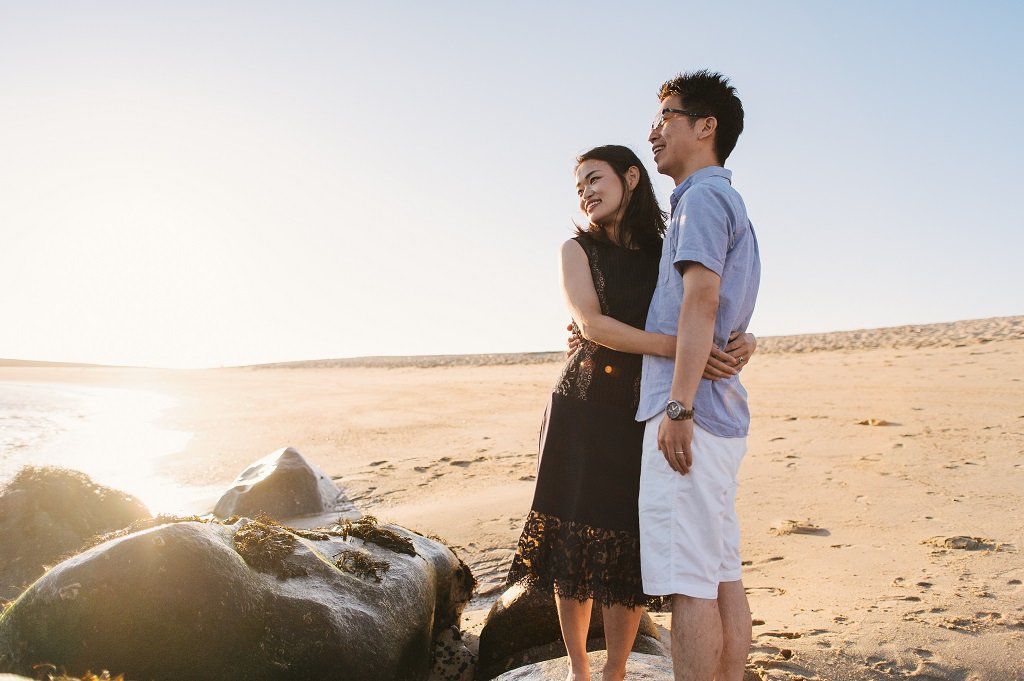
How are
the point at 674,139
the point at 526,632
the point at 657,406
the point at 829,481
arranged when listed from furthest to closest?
the point at 829,481
the point at 526,632
the point at 674,139
the point at 657,406

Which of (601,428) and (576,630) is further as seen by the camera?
(576,630)

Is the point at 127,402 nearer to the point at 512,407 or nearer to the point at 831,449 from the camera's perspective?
the point at 512,407

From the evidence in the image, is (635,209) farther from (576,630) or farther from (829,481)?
(829,481)

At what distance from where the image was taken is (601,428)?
9.29ft

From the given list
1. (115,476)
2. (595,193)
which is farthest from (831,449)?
(115,476)

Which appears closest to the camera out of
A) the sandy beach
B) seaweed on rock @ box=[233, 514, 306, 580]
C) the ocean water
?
seaweed on rock @ box=[233, 514, 306, 580]

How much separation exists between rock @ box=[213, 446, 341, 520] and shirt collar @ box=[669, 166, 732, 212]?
5713 mm

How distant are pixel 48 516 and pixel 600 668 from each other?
169 inches

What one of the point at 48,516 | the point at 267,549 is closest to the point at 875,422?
the point at 267,549

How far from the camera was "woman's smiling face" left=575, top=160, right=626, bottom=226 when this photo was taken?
9.93 feet

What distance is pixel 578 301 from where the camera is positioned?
9.47 feet

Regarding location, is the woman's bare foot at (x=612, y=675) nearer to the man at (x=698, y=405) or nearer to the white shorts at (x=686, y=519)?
the man at (x=698, y=405)

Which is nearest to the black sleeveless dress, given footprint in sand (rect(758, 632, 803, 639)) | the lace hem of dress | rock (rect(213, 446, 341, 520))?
the lace hem of dress

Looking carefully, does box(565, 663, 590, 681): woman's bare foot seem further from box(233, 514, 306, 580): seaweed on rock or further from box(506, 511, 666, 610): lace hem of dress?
box(233, 514, 306, 580): seaweed on rock
